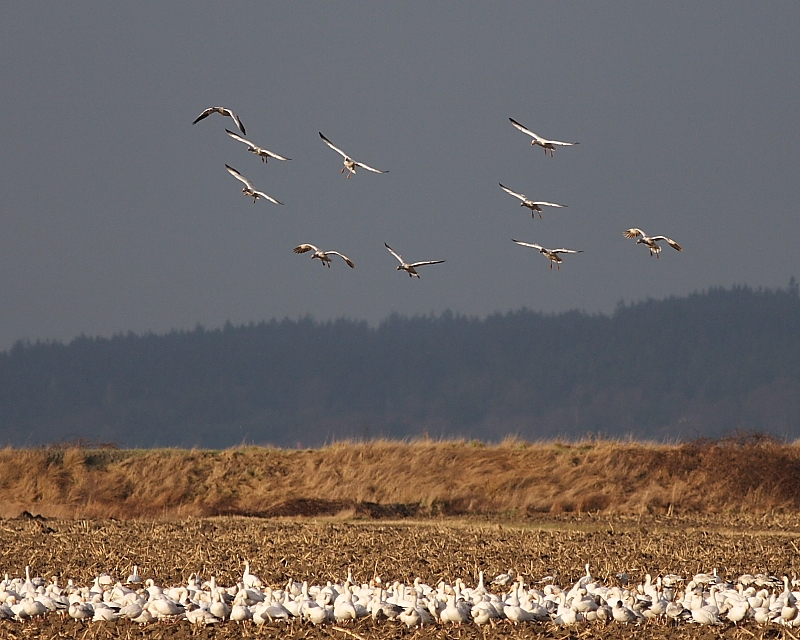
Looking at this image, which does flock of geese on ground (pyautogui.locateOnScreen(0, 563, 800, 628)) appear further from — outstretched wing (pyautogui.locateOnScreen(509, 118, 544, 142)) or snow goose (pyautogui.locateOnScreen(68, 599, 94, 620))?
outstretched wing (pyautogui.locateOnScreen(509, 118, 544, 142))

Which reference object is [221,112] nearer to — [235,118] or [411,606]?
[235,118]

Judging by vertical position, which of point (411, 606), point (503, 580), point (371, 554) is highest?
point (411, 606)

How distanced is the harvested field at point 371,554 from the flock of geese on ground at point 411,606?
17 cm

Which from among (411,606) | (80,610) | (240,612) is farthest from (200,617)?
(411,606)

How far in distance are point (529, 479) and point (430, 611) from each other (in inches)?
807

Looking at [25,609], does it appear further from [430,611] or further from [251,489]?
[251,489]

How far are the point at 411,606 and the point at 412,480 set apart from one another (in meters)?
20.7

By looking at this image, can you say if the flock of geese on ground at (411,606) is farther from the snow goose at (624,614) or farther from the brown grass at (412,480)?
the brown grass at (412,480)

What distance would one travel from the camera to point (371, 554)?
61.1ft

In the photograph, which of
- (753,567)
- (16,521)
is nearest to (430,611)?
(753,567)

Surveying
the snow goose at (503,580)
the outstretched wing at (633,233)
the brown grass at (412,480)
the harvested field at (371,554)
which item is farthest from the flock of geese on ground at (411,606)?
the brown grass at (412,480)

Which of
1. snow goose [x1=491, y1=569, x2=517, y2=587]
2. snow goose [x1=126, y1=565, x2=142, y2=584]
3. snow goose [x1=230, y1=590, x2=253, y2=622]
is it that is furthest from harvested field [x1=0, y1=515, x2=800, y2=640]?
snow goose [x1=126, y1=565, x2=142, y2=584]

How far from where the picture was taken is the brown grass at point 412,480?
1188 inches

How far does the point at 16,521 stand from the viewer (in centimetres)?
2509
